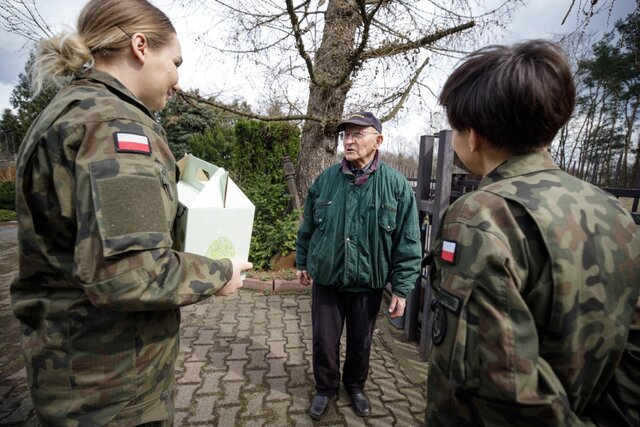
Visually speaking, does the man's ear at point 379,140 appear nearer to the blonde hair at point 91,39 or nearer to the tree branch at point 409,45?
the blonde hair at point 91,39

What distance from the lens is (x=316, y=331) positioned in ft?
8.01

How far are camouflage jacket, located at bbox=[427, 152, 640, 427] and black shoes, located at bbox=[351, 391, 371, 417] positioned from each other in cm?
170

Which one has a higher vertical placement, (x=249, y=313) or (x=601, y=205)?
(x=601, y=205)

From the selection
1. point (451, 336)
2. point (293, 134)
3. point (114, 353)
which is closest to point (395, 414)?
point (451, 336)

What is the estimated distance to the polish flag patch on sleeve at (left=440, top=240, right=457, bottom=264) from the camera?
94 centimetres

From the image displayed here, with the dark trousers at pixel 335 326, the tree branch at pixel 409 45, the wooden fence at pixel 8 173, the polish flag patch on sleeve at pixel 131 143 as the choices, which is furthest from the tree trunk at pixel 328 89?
the wooden fence at pixel 8 173

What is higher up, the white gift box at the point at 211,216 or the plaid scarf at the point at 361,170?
the plaid scarf at the point at 361,170

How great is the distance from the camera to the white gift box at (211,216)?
1198 mm

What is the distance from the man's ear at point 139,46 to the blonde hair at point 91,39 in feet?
0.05

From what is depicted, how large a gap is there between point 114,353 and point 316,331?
1.53 meters

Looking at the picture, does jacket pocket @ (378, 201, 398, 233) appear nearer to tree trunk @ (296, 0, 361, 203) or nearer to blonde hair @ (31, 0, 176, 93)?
blonde hair @ (31, 0, 176, 93)

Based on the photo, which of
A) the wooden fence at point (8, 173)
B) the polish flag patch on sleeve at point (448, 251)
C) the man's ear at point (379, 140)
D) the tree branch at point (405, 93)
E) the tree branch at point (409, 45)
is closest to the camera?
the polish flag patch on sleeve at point (448, 251)

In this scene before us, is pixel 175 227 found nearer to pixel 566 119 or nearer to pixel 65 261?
pixel 65 261

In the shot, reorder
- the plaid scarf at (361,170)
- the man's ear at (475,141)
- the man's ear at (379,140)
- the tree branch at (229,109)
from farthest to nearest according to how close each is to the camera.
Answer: the tree branch at (229,109) → the man's ear at (379,140) → the plaid scarf at (361,170) → the man's ear at (475,141)
